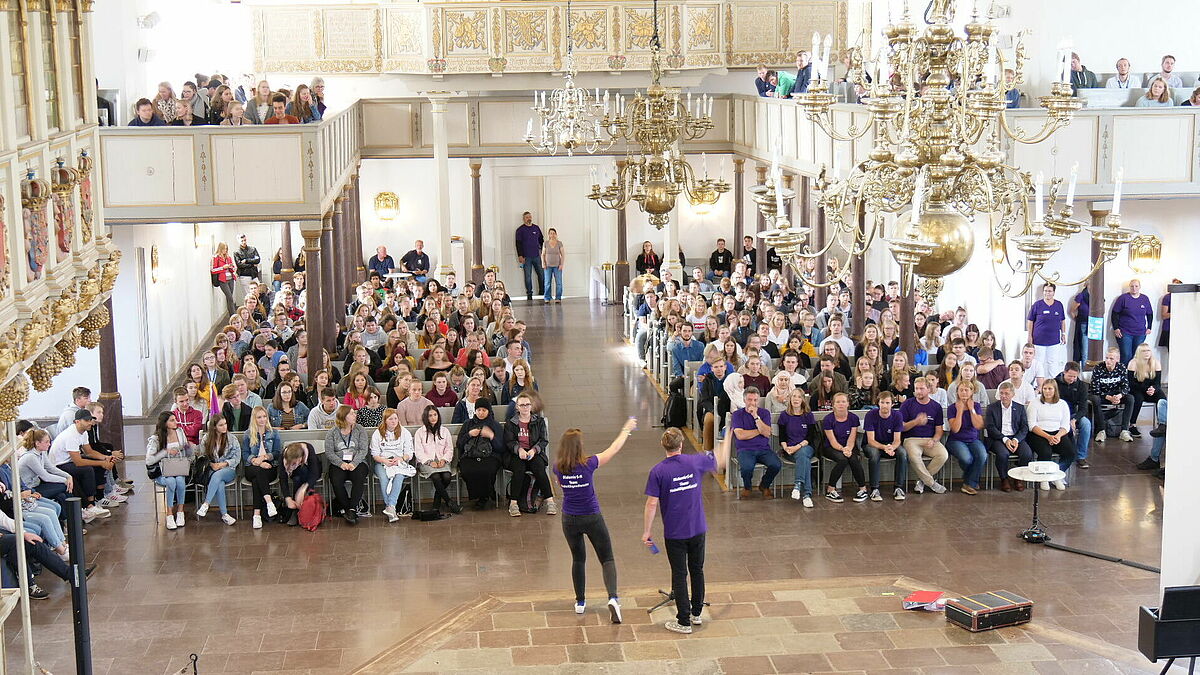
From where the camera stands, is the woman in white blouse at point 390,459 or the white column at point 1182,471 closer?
the white column at point 1182,471

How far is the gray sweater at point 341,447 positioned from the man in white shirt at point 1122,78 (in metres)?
10.1

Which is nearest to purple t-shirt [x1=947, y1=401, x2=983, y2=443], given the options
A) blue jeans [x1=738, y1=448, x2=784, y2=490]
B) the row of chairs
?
blue jeans [x1=738, y1=448, x2=784, y2=490]

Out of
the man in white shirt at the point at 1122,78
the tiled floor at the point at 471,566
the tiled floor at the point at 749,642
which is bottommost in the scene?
the tiled floor at the point at 749,642

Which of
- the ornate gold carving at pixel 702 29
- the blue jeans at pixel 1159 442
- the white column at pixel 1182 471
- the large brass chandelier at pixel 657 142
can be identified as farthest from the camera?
the ornate gold carving at pixel 702 29

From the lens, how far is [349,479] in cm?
1309

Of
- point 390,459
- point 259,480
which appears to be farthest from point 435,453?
point 259,480

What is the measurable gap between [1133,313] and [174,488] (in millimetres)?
11851

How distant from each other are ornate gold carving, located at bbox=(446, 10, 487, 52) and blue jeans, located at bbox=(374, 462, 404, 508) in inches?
445

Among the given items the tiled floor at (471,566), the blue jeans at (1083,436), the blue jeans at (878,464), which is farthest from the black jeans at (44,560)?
the blue jeans at (1083,436)

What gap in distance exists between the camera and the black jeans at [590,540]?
399 inches

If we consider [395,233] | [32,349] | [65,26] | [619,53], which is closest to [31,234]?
[32,349]

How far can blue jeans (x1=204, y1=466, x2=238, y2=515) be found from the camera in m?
13.0

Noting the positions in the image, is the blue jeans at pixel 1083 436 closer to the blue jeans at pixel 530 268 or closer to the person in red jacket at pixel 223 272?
Answer: the person in red jacket at pixel 223 272

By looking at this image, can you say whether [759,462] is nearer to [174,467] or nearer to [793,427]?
[793,427]
